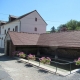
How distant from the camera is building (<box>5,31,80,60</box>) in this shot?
51.6 feet

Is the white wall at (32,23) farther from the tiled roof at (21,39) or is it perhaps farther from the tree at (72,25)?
the tree at (72,25)

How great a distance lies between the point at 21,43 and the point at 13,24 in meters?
14.4

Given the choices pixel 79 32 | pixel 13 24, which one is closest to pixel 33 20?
pixel 13 24

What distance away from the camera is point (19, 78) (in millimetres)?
8109

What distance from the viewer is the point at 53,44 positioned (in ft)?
56.3

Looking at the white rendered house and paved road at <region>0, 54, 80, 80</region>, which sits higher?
the white rendered house

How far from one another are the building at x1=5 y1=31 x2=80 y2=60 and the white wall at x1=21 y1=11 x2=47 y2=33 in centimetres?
661

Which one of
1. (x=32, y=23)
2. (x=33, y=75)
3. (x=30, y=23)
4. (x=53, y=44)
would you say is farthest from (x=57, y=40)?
(x=32, y=23)

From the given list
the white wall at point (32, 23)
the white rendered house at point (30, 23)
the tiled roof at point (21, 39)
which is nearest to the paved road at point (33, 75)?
the tiled roof at point (21, 39)

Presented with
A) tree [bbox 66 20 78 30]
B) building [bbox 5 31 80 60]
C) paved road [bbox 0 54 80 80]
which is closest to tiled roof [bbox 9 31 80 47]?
building [bbox 5 31 80 60]

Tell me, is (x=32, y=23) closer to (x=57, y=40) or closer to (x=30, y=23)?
(x=30, y=23)

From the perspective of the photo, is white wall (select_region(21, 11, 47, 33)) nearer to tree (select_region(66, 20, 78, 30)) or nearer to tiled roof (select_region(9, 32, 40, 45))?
tiled roof (select_region(9, 32, 40, 45))

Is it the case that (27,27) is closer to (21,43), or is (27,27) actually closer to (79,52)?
(21,43)

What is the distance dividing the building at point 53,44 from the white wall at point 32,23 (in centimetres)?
661
